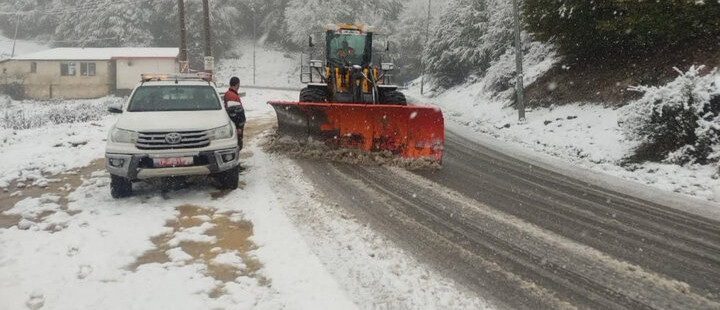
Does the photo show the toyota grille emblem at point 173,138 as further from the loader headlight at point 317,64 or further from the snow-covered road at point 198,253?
the loader headlight at point 317,64

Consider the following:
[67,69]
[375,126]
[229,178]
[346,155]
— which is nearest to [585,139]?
[375,126]

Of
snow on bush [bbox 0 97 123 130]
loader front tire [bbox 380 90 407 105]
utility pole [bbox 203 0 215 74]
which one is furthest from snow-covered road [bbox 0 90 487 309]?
utility pole [bbox 203 0 215 74]

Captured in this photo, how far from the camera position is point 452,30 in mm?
28609

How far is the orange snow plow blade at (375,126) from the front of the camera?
8258 millimetres

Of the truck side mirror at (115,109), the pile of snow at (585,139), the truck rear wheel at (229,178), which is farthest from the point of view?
the pile of snow at (585,139)

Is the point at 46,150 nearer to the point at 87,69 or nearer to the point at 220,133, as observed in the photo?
the point at 220,133

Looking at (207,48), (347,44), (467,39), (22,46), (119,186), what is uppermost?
(22,46)

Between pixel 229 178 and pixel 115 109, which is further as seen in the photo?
pixel 115 109

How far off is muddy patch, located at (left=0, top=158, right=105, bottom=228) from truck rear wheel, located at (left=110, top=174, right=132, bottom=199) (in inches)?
22.3

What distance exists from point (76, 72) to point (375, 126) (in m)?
40.6

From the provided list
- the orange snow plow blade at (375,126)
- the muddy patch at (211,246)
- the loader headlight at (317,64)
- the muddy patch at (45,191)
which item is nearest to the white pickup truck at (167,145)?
the muddy patch at (211,246)

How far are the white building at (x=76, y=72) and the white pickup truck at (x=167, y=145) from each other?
37361mm

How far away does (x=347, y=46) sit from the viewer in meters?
11.8

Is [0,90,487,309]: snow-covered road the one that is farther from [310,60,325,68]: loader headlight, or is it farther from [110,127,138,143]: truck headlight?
[310,60,325,68]: loader headlight
